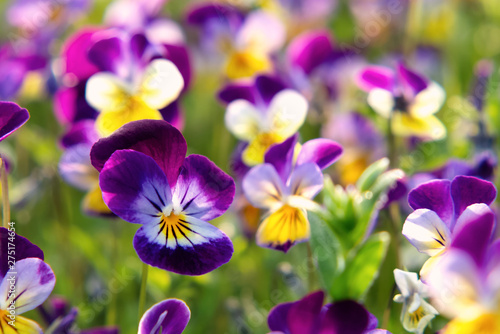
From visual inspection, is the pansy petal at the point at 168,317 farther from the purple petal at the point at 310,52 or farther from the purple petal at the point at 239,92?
the purple petal at the point at 310,52

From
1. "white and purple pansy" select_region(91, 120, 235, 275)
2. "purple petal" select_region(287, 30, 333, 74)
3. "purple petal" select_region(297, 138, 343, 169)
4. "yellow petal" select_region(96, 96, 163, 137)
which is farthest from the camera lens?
"purple petal" select_region(287, 30, 333, 74)

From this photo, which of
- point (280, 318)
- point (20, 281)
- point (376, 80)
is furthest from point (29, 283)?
point (376, 80)

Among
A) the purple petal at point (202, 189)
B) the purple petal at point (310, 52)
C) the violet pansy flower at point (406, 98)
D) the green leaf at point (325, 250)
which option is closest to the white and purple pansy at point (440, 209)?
the green leaf at point (325, 250)

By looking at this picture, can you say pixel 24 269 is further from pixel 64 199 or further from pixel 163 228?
pixel 64 199

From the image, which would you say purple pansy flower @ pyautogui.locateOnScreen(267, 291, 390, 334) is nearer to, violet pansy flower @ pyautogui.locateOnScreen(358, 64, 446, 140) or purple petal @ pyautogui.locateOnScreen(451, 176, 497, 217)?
Answer: purple petal @ pyautogui.locateOnScreen(451, 176, 497, 217)

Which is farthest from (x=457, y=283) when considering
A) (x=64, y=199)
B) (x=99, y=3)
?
(x=99, y=3)

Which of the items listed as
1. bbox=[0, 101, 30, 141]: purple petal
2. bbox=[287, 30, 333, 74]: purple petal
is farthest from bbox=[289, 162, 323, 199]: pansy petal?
bbox=[287, 30, 333, 74]: purple petal
